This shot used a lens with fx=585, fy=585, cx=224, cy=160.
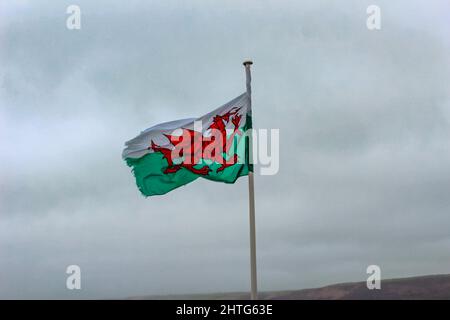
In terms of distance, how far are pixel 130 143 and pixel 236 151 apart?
4.62 m

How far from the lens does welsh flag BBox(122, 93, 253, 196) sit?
80.3 feet

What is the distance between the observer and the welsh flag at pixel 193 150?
80.3ft

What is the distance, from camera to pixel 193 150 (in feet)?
81.8

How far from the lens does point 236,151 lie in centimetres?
2456

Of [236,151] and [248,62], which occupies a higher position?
[248,62]

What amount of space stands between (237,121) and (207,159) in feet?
6.86
